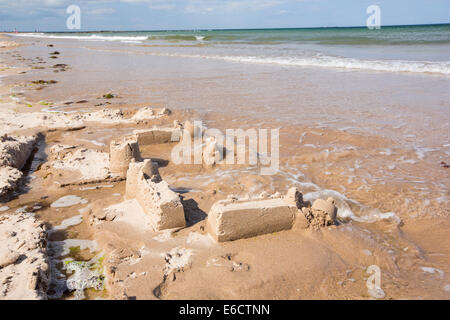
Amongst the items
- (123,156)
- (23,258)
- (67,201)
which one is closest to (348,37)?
(123,156)

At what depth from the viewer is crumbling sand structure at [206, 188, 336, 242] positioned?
107 inches

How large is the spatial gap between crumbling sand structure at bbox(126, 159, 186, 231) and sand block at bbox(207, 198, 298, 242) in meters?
0.34

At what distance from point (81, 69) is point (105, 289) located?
14.1m

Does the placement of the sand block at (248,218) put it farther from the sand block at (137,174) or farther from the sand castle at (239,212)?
the sand block at (137,174)

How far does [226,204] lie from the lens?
2852mm

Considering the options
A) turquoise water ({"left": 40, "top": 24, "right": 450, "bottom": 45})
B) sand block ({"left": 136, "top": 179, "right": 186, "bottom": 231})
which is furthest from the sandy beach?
turquoise water ({"left": 40, "top": 24, "right": 450, "bottom": 45})

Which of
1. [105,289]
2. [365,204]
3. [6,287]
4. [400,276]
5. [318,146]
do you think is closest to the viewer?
A: [6,287]

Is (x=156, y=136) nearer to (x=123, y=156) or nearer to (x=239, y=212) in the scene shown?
(x=123, y=156)

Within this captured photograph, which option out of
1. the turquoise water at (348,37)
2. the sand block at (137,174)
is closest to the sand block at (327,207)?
the sand block at (137,174)

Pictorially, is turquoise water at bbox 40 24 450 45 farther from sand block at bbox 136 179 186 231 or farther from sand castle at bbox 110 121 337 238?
sand block at bbox 136 179 186 231

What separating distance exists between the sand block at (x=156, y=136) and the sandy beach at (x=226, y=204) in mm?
18

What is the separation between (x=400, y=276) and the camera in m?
2.57

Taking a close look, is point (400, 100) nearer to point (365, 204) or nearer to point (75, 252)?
point (365, 204)

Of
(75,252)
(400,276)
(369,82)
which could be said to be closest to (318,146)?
(400,276)
